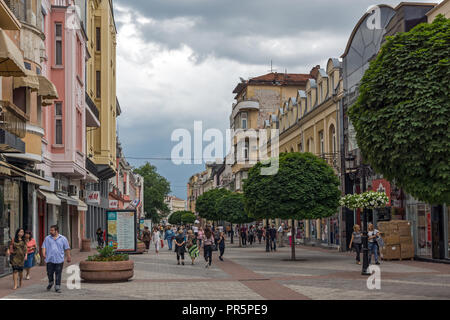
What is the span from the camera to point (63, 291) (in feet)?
49.2

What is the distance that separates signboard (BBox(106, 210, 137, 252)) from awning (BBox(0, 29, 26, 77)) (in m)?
13.6

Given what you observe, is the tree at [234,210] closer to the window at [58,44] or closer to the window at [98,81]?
the window at [98,81]

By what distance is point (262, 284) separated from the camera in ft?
55.1

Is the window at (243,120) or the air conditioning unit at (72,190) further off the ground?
the window at (243,120)

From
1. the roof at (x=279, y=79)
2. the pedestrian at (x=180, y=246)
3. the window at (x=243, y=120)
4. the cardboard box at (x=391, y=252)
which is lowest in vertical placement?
the cardboard box at (x=391, y=252)

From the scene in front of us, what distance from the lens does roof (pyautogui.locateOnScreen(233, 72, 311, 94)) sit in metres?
69.7

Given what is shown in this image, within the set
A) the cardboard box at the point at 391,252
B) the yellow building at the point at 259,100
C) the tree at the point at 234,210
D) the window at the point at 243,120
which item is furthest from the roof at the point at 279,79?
the cardboard box at the point at 391,252

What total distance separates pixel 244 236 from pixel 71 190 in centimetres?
1710

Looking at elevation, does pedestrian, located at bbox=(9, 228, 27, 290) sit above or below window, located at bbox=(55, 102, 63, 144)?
below

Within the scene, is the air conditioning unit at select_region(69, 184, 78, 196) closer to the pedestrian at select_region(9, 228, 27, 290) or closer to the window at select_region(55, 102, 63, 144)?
the window at select_region(55, 102, 63, 144)

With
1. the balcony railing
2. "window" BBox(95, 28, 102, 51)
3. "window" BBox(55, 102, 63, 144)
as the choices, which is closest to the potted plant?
the balcony railing

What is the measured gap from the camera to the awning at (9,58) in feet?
49.9

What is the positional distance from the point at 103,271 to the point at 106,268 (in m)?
0.11
